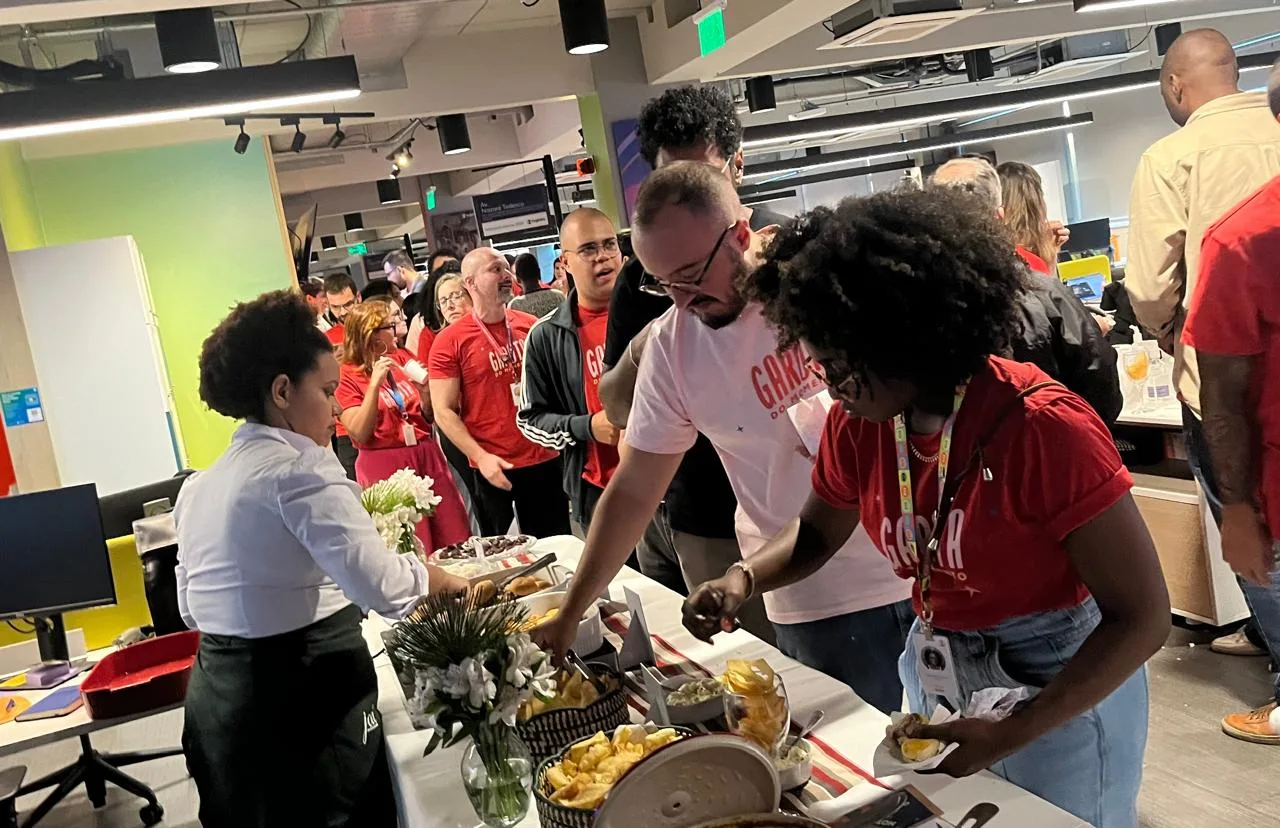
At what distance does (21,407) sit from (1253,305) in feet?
23.2

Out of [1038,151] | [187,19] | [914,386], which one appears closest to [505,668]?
[914,386]

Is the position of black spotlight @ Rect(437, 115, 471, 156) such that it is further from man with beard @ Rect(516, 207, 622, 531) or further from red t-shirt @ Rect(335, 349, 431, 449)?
man with beard @ Rect(516, 207, 622, 531)

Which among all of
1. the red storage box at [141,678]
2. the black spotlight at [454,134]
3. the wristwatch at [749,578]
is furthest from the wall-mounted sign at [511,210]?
the wristwatch at [749,578]

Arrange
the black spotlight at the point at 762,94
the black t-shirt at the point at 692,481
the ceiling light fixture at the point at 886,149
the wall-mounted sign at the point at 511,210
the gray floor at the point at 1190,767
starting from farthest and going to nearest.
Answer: the ceiling light fixture at the point at 886,149 → the wall-mounted sign at the point at 511,210 → the black spotlight at the point at 762,94 → the gray floor at the point at 1190,767 → the black t-shirt at the point at 692,481

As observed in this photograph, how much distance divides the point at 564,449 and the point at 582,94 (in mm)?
5689

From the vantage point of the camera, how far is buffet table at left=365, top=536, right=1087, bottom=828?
4.57 ft

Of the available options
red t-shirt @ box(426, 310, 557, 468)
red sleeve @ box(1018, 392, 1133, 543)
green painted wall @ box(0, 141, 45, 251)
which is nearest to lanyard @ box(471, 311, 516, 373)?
red t-shirt @ box(426, 310, 557, 468)

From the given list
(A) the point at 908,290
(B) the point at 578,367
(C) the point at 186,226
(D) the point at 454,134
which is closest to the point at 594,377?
(B) the point at 578,367

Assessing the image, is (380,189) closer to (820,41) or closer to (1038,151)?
(820,41)

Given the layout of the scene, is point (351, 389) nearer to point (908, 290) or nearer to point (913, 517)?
point (913, 517)

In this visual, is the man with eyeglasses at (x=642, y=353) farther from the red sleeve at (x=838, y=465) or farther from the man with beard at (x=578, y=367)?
the man with beard at (x=578, y=367)

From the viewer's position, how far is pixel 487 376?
478cm

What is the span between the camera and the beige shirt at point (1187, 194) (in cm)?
317

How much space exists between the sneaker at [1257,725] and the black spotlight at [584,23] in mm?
4527
